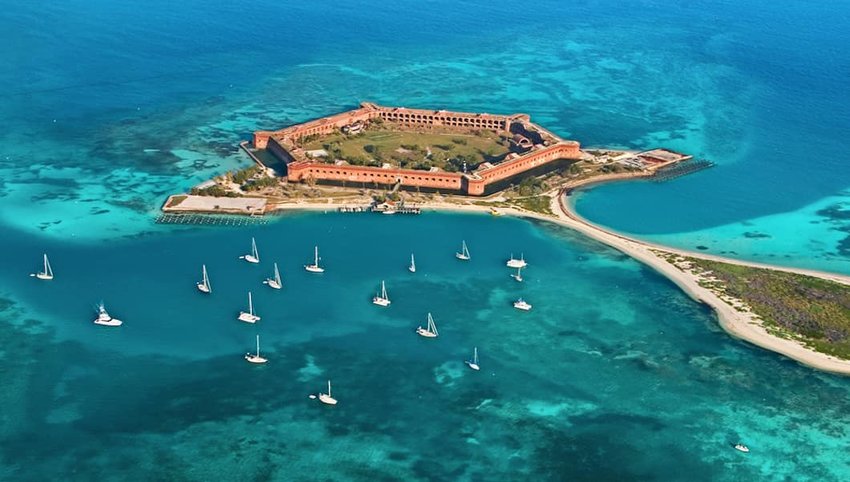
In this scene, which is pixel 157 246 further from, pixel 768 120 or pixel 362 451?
pixel 768 120

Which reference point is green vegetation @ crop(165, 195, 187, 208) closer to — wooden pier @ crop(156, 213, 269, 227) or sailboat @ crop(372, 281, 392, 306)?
wooden pier @ crop(156, 213, 269, 227)

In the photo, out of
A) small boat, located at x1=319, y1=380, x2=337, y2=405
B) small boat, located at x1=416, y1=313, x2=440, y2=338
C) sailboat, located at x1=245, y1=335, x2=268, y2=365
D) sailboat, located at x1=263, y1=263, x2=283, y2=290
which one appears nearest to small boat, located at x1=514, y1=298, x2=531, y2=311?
small boat, located at x1=416, y1=313, x2=440, y2=338

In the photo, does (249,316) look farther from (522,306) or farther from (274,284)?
(522,306)

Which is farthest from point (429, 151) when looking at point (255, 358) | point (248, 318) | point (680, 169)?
point (255, 358)

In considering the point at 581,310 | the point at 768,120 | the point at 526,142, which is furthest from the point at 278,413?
the point at 768,120

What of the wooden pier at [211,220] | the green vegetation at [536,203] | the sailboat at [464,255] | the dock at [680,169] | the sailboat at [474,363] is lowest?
the sailboat at [474,363]

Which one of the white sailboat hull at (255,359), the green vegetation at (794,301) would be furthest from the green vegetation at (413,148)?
the white sailboat hull at (255,359)

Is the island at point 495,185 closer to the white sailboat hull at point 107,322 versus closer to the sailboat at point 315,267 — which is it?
the sailboat at point 315,267
